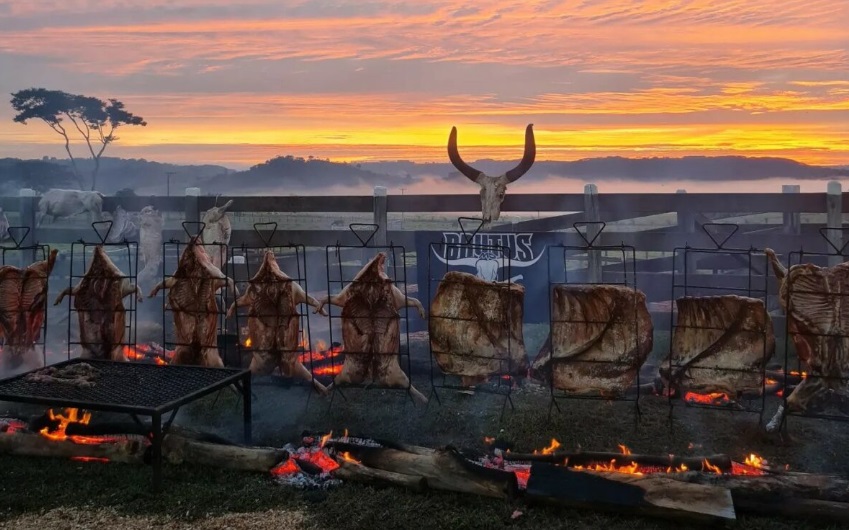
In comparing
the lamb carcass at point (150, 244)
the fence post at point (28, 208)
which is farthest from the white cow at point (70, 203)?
the lamb carcass at point (150, 244)

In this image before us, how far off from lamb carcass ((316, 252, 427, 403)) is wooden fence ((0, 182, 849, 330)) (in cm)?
334

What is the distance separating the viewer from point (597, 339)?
21.2ft

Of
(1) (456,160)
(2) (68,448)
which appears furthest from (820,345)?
(2) (68,448)

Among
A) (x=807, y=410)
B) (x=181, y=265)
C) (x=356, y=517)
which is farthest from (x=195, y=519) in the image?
(x=807, y=410)

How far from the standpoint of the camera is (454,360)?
6824 millimetres

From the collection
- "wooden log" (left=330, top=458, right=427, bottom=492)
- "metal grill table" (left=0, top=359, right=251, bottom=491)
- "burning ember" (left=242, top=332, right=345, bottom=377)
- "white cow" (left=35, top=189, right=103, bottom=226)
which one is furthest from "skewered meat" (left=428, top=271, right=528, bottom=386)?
"white cow" (left=35, top=189, right=103, bottom=226)

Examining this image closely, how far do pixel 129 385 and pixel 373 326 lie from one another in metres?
2.28

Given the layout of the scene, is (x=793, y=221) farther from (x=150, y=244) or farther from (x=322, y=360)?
(x=150, y=244)

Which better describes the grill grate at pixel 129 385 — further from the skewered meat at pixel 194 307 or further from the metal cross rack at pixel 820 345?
the metal cross rack at pixel 820 345

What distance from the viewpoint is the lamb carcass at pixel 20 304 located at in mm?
8117

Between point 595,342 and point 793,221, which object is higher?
point 793,221

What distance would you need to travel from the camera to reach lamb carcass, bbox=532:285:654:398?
634 centimetres

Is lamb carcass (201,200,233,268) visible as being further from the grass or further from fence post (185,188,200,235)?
the grass

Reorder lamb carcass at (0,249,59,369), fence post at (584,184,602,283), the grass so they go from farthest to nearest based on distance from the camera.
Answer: fence post at (584,184,602,283), lamb carcass at (0,249,59,369), the grass
